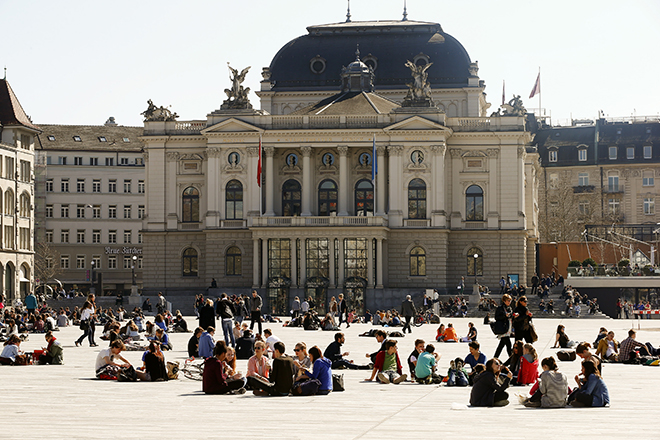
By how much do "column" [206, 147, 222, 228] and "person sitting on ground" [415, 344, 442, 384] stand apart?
56.7 m

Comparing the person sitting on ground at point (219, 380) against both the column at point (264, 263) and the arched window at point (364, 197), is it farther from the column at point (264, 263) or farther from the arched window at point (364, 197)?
the arched window at point (364, 197)

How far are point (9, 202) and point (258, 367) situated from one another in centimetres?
6945

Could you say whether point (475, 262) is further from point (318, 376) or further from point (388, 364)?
point (318, 376)

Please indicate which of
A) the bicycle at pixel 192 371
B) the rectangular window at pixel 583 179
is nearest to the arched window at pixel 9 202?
the rectangular window at pixel 583 179

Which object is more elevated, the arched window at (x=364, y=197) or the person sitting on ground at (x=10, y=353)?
the arched window at (x=364, y=197)

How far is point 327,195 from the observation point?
83.6m

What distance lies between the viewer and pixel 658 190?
374 feet

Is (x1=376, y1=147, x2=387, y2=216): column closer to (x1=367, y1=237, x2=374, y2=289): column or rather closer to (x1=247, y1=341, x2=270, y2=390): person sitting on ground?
(x1=367, y1=237, x2=374, y2=289): column

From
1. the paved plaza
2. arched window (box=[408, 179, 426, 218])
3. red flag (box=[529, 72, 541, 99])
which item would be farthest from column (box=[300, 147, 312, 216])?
the paved plaza

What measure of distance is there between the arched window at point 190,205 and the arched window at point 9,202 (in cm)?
1544

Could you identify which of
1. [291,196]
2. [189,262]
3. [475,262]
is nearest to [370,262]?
[475,262]

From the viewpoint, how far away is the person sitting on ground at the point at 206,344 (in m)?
32.1

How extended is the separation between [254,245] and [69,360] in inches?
1820

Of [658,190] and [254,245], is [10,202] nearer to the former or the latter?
[254,245]
